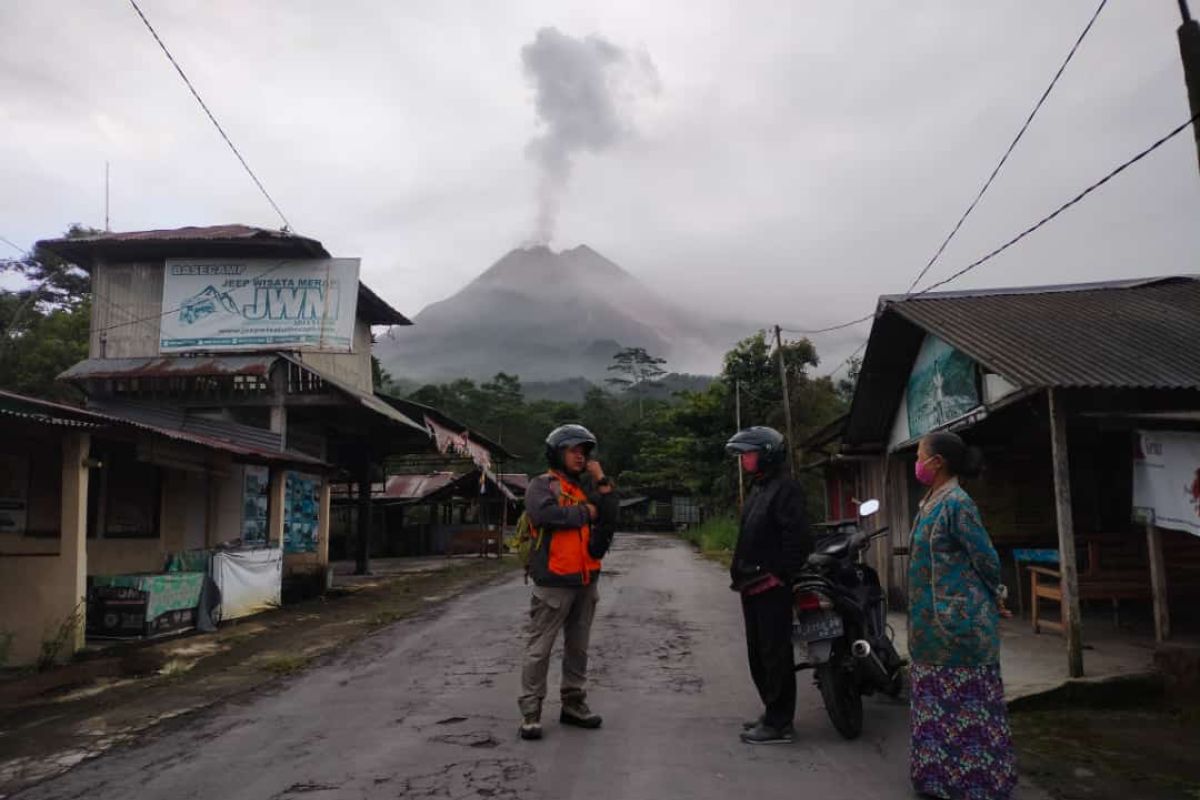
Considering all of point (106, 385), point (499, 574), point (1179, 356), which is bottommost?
point (499, 574)

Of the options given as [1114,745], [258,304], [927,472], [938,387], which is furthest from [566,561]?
[258,304]

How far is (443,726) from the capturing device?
17.4ft

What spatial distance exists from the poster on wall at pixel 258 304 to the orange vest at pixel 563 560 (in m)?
11.7

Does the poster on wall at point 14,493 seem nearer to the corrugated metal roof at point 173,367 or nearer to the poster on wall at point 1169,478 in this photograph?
the corrugated metal roof at point 173,367

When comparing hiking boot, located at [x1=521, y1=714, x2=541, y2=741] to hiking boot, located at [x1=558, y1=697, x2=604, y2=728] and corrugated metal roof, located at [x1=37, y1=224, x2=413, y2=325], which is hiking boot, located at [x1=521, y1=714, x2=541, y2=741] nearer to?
hiking boot, located at [x1=558, y1=697, x2=604, y2=728]

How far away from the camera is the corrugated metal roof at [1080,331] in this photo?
671 centimetres

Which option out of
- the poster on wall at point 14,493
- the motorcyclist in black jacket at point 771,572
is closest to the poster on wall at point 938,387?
the motorcyclist in black jacket at point 771,572

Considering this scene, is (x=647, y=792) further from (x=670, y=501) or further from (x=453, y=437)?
(x=670, y=501)

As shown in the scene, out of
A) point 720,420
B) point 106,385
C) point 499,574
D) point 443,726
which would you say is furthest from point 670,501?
point 443,726

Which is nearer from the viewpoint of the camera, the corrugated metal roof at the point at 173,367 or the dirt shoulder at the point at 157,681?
the dirt shoulder at the point at 157,681

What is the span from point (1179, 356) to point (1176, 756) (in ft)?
13.0

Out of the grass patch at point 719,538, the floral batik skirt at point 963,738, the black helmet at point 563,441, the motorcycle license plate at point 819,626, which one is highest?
the black helmet at point 563,441

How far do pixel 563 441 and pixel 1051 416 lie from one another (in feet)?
12.5

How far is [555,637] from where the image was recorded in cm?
509
